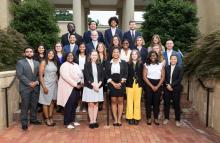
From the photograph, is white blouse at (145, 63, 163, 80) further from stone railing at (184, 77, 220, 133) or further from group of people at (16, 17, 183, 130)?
stone railing at (184, 77, 220, 133)

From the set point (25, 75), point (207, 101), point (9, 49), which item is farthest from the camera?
point (9, 49)

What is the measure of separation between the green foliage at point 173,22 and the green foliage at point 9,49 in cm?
483

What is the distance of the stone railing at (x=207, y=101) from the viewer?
308 inches

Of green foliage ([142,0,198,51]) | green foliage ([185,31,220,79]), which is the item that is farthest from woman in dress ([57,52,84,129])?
green foliage ([142,0,198,51])

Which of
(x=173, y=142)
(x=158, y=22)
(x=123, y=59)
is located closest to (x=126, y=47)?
(x=123, y=59)

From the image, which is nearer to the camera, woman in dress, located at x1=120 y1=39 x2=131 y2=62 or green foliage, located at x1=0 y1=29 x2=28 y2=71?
woman in dress, located at x1=120 y1=39 x2=131 y2=62

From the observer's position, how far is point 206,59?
27.4 feet

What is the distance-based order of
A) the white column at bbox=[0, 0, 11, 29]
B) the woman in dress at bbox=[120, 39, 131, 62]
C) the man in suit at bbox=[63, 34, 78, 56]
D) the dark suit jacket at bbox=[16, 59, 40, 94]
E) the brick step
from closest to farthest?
the dark suit jacket at bbox=[16, 59, 40, 94] < the woman in dress at bbox=[120, 39, 131, 62] < the man in suit at bbox=[63, 34, 78, 56] < the brick step < the white column at bbox=[0, 0, 11, 29]

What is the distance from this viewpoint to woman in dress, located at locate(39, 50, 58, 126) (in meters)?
7.92

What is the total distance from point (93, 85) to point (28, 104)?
63.8 inches

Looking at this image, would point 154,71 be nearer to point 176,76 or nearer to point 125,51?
point 176,76

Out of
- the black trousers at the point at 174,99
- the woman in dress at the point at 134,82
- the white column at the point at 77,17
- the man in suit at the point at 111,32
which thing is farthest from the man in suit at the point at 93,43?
the white column at the point at 77,17

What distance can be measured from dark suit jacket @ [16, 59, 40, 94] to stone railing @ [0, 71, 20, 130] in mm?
652

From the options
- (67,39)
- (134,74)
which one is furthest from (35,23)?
(134,74)
